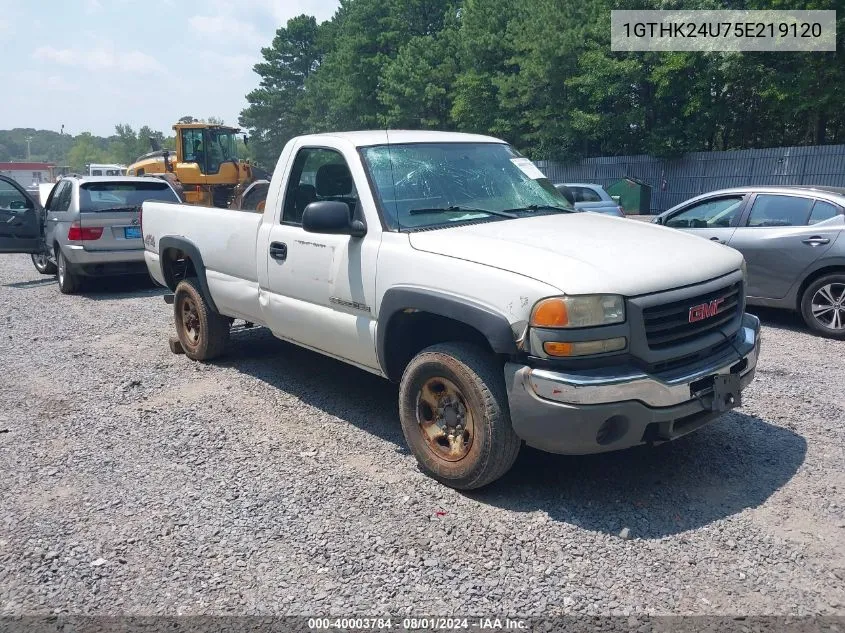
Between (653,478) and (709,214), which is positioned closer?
(653,478)

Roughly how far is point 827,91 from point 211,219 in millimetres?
22287

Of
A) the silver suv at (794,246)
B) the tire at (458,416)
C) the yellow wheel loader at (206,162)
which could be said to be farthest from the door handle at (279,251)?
the yellow wheel loader at (206,162)

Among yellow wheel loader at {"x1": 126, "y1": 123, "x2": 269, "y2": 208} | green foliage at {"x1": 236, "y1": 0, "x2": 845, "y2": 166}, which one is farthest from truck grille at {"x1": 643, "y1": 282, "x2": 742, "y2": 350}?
green foliage at {"x1": 236, "y1": 0, "x2": 845, "y2": 166}

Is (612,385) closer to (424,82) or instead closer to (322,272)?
(322,272)

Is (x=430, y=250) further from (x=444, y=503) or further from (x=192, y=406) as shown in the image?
(x=192, y=406)

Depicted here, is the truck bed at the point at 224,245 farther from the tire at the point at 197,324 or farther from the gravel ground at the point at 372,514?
the gravel ground at the point at 372,514

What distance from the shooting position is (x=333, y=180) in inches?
203

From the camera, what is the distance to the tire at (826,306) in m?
7.30

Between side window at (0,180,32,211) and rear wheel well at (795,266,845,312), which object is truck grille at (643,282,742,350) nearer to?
rear wheel well at (795,266,845,312)

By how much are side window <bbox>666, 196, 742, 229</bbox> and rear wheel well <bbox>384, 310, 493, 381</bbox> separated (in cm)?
527

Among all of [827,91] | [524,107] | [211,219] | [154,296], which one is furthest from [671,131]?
[211,219]

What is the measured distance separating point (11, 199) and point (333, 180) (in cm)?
931

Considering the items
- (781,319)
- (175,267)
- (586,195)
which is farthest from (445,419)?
(586,195)

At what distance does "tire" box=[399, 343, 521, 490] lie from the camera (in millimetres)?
3760
